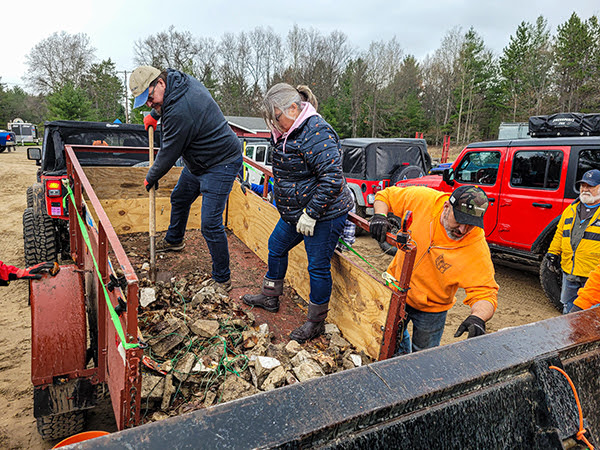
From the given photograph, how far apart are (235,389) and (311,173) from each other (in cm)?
145

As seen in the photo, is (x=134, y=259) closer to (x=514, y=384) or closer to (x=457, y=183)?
(x=514, y=384)

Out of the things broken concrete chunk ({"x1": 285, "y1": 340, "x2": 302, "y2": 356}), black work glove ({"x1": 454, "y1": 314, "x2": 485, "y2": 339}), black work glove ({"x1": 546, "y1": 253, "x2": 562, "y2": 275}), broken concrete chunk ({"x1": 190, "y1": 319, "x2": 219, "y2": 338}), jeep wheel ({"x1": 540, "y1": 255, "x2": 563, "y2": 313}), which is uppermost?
black work glove ({"x1": 454, "y1": 314, "x2": 485, "y2": 339})

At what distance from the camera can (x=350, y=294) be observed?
8.91ft

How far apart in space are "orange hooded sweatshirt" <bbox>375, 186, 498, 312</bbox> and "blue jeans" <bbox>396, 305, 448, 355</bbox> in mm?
82

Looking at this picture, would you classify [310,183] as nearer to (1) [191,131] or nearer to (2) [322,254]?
(2) [322,254]

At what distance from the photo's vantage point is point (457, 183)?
6.48 meters

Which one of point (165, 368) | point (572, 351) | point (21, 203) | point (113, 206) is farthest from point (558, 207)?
point (21, 203)

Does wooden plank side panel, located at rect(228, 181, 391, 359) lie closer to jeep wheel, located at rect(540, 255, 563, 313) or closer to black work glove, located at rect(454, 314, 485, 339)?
black work glove, located at rect(454, 314, 485, 339)

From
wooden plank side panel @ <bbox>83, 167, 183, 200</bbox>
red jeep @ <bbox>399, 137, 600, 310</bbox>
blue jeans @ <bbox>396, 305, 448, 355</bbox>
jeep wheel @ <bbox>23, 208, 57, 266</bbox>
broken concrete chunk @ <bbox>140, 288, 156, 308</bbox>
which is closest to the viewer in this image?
blue jeans @ <bbox>396, 305, 448, 355</bbox>

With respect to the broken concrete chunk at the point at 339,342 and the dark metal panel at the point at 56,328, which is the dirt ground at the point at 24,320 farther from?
Answer: the broken concrete chunk at the point at 339,342

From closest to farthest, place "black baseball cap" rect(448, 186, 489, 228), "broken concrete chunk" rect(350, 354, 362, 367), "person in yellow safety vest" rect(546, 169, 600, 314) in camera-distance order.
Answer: "black baseball cap" rect(448, 186, 489, 228) → "broken concrete chunk" rect(350, 354, 362, 367) → "person in yellow safety vest" rect(546, 169, 600, 314)

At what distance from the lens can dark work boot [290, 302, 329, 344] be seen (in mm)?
2754

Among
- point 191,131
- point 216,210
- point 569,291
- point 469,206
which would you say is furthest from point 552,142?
point 191,131

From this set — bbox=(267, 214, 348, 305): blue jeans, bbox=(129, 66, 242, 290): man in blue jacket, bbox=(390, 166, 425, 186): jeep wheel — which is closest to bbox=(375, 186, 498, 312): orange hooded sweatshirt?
bbox=(267, 214, 348, 305): blue jeans
